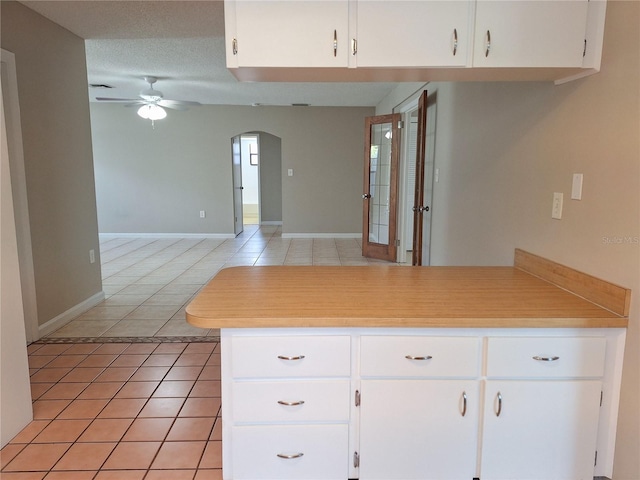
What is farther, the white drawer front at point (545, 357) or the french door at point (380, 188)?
the french door at point (380, 188)

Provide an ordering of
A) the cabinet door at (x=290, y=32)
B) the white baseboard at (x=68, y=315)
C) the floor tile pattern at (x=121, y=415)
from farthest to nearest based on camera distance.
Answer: the white baseboard at (x=68, y=315) → the floor tile pattern at (x=121, y=415) → the cabinet door at (x=290, y=32)

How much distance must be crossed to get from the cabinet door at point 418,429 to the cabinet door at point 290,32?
3.90ft

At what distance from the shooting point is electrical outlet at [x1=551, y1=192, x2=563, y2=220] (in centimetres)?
175

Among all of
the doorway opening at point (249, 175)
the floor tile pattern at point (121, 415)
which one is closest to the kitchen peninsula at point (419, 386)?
the floor tile pattern at point (121, 415)

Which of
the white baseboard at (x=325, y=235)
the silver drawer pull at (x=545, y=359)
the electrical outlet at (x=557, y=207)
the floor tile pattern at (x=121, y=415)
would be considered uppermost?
the electrical outlet at (x=557, y=207)

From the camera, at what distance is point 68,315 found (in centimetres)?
341

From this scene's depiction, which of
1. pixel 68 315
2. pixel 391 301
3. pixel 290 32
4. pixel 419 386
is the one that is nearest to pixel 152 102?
pixel 68 315

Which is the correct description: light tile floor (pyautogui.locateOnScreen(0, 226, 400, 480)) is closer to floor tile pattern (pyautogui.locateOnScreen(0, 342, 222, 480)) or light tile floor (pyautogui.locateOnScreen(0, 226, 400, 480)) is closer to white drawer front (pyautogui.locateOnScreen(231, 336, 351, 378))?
floor tile pattern (pyautogui.locateOnScreen(0, 342, 222, 480))

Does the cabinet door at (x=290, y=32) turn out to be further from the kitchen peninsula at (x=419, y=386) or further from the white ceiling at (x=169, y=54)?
the white ceiling at (x=169, y=54)

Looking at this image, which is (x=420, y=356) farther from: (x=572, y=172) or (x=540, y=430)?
(x=572, y=172)

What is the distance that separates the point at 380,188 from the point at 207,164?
3.34 meters

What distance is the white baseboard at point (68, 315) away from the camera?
10.2 ft

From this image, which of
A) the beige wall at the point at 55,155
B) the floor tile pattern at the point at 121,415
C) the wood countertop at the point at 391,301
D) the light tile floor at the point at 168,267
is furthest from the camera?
the light tile floor at the point at 168,267

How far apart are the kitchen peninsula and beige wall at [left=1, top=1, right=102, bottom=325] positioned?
2301 millimetres
